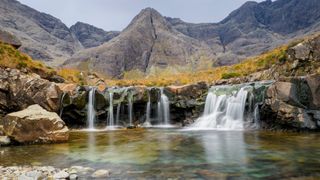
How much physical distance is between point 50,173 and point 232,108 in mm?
26179

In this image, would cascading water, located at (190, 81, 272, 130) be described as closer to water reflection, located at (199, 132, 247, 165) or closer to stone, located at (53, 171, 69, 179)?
water reflection, located at (199, 132, 247, 165)

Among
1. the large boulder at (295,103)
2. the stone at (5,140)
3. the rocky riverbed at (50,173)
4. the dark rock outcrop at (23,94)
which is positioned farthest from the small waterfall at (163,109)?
the rocky riverbed at (50,173)

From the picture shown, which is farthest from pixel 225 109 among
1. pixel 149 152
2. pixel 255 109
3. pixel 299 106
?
pixel 149 152

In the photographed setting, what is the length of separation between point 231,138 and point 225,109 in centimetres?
1052

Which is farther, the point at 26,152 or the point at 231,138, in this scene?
the point at 231,138

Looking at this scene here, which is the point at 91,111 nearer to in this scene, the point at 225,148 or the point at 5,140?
the point at 5,140

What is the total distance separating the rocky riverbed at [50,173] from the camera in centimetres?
1541

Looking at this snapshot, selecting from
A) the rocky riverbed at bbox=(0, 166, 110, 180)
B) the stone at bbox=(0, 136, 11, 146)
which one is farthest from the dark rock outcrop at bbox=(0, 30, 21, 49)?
the rocky riverbed at bbox=(0, 166, 110, 180)

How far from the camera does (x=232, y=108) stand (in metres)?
38.5

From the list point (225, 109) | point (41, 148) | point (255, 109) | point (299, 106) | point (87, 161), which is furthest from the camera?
point (225, 109)

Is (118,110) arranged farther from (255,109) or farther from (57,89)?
(255,109)

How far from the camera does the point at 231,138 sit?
2933 cm

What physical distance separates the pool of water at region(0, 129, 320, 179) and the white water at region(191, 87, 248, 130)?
278 inches

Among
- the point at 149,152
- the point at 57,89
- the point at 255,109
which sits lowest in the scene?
the point at 149,152
